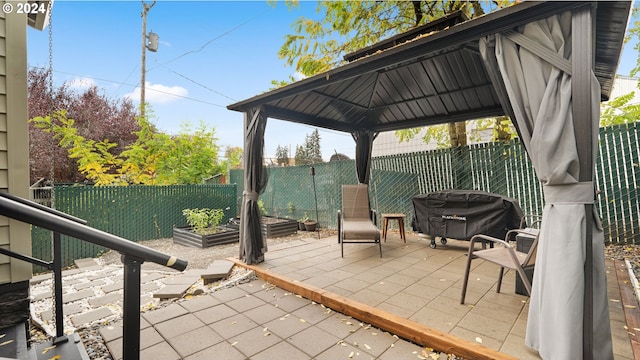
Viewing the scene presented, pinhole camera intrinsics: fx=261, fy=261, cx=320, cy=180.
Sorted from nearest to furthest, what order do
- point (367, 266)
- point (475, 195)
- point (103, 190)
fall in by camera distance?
1. point (367, 266)
2. point (475, 195)
3. point (103, 190)

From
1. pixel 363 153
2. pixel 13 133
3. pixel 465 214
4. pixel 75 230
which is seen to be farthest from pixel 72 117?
pixel 465 214

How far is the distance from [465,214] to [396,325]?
262 cm

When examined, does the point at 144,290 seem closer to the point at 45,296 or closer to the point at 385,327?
the point at 45,296

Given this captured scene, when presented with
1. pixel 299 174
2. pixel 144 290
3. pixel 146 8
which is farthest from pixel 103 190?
pixel 146 8

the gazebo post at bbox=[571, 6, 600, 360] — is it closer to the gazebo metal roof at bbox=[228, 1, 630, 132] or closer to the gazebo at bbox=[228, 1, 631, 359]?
the gazebo at bbox=[228, 1, 631, 359]

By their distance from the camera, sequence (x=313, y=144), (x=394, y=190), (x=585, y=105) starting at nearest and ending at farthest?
(x=585, y=105) → (x=394, y=190) → (x=313, y=144)

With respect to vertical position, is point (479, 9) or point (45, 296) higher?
point (479, 9)

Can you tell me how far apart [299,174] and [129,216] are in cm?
414

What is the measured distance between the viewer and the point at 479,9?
5688 mm

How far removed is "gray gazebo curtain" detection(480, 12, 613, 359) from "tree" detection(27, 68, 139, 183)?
8752mm

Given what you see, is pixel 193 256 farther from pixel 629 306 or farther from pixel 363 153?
pixel 629 306

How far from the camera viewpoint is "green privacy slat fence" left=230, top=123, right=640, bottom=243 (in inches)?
150

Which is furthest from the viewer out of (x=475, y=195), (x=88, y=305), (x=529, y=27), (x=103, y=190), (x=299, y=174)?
(x=299, y=174)

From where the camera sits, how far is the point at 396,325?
2135 millimetres
